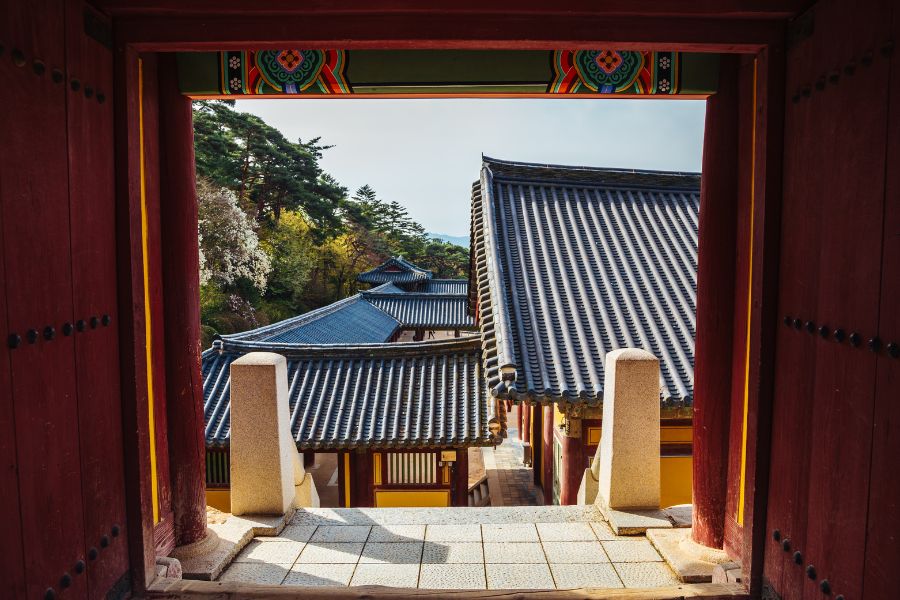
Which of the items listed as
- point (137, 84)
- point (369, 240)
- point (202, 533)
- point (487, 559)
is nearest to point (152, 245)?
point (137, 84)

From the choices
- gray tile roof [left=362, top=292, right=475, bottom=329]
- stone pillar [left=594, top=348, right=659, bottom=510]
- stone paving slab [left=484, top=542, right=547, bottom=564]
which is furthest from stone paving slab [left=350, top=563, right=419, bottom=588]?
gray tile roof [left=362, top=292, right=475, bottom=329]

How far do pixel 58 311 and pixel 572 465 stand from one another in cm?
592

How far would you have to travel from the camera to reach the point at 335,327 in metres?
17.9

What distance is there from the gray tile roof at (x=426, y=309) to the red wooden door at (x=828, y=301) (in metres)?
22.9

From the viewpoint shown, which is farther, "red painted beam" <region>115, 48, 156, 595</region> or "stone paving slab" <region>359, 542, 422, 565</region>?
"stone paving slab" <region>359, 542, 422, 565</region>

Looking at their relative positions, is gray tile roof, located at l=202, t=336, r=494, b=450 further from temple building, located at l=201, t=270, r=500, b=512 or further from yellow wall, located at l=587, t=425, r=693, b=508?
yellow wall, located at l=587, t=425, r=693, b=508

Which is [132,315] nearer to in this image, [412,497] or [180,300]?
[180,300]

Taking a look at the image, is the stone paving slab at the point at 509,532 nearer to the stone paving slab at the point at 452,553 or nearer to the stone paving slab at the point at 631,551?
the stone paving slab at the point at 452,553

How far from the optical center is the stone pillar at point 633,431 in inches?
149

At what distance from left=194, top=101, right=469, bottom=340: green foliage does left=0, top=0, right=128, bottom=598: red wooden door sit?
1799 centimetres

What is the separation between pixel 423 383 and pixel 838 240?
7.60 m

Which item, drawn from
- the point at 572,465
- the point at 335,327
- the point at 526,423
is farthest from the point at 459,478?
the point at 335,327

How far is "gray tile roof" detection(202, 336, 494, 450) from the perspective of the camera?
792 centimetres

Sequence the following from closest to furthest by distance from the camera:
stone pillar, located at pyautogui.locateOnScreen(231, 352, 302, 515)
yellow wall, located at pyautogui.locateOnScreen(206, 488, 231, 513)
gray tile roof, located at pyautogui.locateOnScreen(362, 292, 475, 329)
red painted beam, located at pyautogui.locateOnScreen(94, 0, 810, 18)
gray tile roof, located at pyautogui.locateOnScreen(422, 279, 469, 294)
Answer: red painted beam, located at pyautogui.locateOnScreen(94, 0, 810, 18) → stone pillar, located at pyautogui.locateOnScreen(231, 352, 302, 515) → yellow wall, located at pyautogui.locateOnScreen(206, 488, 231, 513) → gray tile roof, located at pyautogui.locateOnScreen(362, 292, 475, 329) → gray tile roof, located at pyautogui.locateOnScreen(422, 279, 469, 294)
